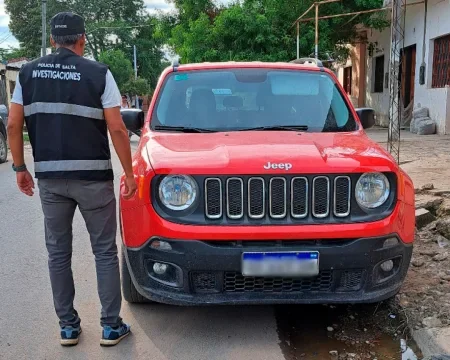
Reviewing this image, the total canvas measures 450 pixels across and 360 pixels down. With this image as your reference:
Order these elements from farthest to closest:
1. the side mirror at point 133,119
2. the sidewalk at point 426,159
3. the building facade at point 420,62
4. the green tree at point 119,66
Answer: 1. the green tree at point 119,66
2. the building facade at point 420,62
3. the sidewalk at point 426,159
4. the side mirror at point 133,119

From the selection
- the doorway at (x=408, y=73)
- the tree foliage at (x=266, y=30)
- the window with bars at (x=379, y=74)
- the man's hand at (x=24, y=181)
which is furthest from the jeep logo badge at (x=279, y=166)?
the window with bars at (x=379, y=74)

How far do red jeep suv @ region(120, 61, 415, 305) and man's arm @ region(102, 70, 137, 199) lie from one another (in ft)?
0.31

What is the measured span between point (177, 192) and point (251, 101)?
4.75 feet

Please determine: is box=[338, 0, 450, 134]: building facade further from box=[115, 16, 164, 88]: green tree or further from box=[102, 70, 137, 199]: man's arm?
box=[115, 16, 164, 88]: green tree

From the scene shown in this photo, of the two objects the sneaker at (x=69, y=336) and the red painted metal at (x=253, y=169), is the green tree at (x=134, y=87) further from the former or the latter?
the sneaker at (x=69, y=336)

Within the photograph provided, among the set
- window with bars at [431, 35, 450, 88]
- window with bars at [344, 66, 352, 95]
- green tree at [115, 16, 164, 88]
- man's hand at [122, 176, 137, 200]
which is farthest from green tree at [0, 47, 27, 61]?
man's hand at [122, 176, 137, 200]

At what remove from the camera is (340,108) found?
14.4 feet

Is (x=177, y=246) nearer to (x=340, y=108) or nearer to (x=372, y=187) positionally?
(x=372, y=187)

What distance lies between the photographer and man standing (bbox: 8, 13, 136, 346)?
2.98 meters

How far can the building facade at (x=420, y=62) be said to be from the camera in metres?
15.0

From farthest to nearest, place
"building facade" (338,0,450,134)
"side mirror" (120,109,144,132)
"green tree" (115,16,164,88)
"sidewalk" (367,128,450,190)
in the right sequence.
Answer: "green tree" (115,16,164,88), "building facade" (338,0,450,134), "sidewalk" (367,128,450,190), "side mirror" (120,109,144,132)

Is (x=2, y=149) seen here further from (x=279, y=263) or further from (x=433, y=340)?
(x=433, y=340)

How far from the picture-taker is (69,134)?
9.88 ft

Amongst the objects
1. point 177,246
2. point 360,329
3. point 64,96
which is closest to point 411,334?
point 360,329
